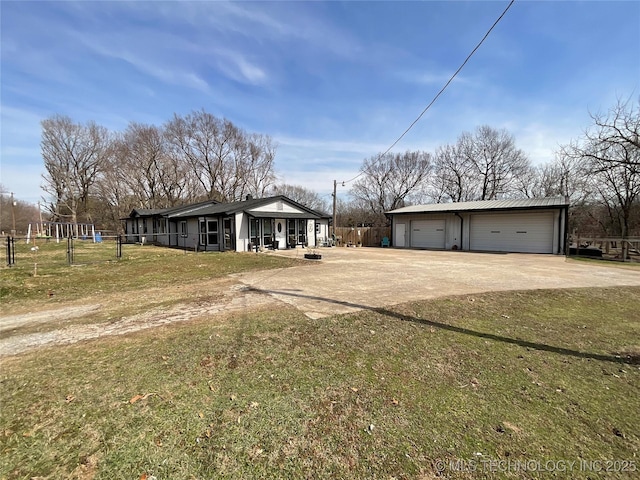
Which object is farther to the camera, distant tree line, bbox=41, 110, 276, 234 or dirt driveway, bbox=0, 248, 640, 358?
distant tree line, bbox=41, 110, 276, 234

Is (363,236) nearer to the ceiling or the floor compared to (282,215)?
nearer to the floor

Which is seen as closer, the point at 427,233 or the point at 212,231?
the point at 212,231

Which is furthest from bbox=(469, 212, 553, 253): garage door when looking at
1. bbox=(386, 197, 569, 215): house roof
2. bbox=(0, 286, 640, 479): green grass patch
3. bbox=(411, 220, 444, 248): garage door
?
bbox=(0, 286, 640, 479): green grass patch

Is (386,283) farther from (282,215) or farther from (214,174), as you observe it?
(214,174)

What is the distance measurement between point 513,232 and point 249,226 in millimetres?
17187

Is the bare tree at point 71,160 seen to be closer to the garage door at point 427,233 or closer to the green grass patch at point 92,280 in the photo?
the green grass patch at point 92,280

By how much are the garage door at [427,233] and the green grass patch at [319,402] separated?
18218 millimetres

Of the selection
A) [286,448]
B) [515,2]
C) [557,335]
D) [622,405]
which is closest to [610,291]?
[557,335]

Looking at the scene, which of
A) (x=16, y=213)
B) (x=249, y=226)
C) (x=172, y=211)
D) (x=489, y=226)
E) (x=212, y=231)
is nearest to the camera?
(x=249, y=226)

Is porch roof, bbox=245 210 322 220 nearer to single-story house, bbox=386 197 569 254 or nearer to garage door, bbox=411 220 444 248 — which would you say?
single-story house, bbox=386 197 569 254

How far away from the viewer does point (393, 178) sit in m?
38.4

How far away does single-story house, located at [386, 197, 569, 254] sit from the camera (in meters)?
17.6

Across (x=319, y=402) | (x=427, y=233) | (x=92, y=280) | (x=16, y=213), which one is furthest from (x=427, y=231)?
(x=16, y=213)

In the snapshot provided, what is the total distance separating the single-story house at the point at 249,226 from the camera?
18547 mm
